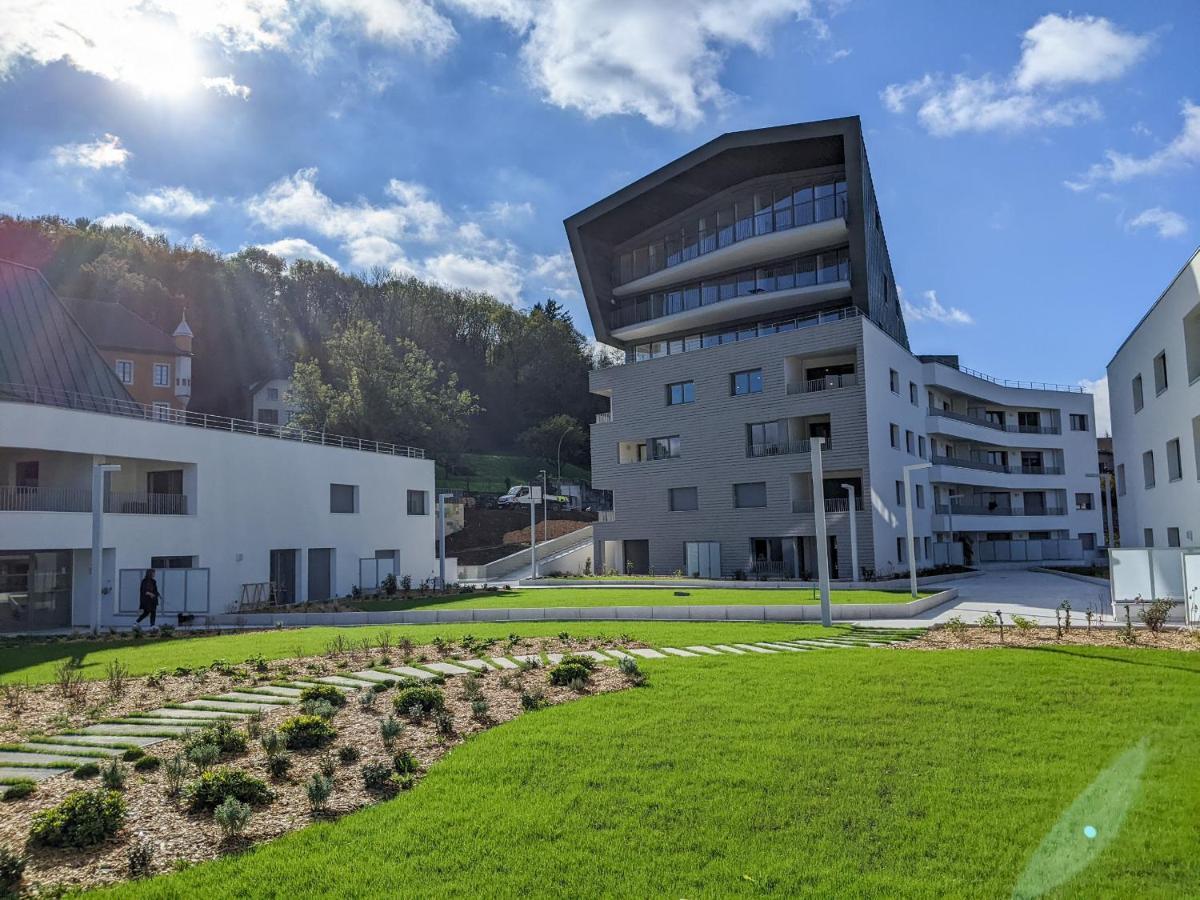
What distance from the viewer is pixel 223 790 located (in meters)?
6.46

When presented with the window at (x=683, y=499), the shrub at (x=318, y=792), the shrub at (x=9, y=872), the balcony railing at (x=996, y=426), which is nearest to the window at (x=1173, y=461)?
the window at (x=683, y=499)

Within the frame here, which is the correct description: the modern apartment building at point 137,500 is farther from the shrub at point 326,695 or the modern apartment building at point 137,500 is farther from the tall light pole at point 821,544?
the tall light pole at point 821,544

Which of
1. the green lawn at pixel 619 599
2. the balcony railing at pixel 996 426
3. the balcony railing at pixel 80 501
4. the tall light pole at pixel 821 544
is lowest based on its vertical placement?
the green lawn at pixel 619 599

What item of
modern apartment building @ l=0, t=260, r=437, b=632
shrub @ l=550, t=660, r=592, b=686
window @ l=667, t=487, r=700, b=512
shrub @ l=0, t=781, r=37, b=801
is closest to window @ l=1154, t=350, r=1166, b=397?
window @ l=667, t=487, r=700, b=512

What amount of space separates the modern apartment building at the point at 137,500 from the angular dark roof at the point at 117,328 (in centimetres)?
2903

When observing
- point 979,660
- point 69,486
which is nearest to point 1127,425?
point 979,660

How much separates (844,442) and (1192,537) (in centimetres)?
1493

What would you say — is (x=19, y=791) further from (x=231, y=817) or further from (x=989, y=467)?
(x=989, y=467)

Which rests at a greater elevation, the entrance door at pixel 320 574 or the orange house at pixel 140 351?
the orange house at pixel 140 351

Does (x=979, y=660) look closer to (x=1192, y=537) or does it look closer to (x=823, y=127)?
(x=1192, y=537)

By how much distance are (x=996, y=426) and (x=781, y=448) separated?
81.4ft

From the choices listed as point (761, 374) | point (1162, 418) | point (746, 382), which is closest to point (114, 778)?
point (1162, 418)

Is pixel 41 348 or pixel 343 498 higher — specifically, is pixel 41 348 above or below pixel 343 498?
above

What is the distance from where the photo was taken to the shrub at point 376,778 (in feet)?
22.5
